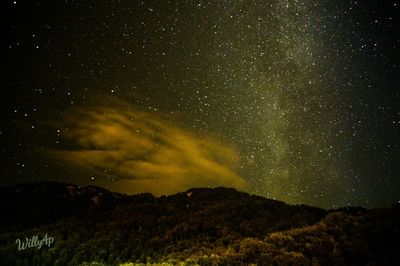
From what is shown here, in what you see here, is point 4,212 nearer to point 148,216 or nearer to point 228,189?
point 148,216

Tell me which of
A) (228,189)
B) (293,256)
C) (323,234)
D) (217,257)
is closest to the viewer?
(293,256)

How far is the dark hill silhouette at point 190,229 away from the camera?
33.5 metres

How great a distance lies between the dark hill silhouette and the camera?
3350 cm

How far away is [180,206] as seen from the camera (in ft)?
→ 217

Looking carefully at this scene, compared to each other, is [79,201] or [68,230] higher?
[79,201]

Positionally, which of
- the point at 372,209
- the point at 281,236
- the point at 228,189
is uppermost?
the point at 228,189

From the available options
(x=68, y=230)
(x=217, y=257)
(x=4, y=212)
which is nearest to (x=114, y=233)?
(x=68, y=230)

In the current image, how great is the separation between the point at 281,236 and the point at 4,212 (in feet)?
174

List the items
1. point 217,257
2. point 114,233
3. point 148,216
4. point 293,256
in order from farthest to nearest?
point 148,216
point 114,233
point 217,257
point 293,256

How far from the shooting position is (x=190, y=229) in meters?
50.9
